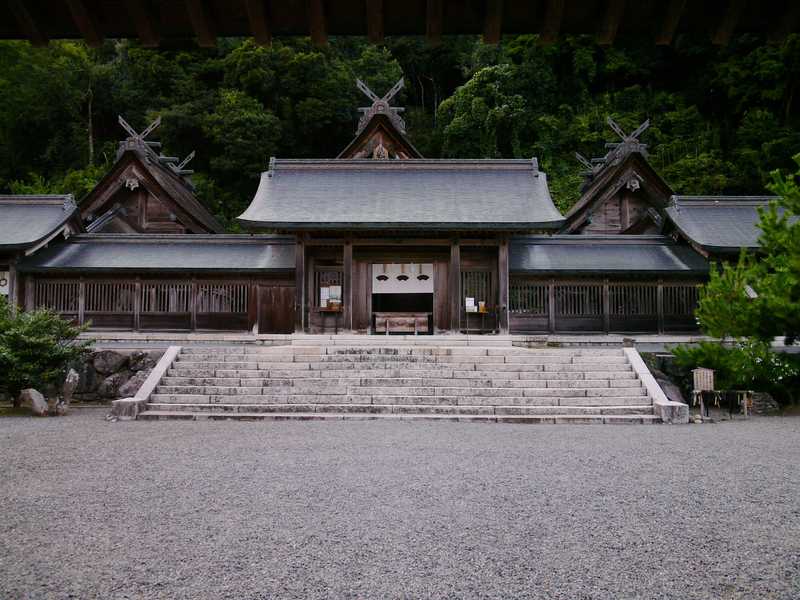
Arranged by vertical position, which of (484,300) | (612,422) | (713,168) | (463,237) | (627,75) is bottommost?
(612,422)

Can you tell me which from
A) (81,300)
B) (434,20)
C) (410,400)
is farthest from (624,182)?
(434,20)

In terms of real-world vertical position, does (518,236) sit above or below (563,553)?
above

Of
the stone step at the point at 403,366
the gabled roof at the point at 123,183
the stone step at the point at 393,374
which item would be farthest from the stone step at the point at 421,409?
the gabled roof at the point at 123,183

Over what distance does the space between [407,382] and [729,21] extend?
28.2 feet

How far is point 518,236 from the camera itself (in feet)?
57.6

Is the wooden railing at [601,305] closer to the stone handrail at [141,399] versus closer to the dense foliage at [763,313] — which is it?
the dense foliage at [763,313]

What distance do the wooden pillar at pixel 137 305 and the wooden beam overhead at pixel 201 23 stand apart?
1358cm

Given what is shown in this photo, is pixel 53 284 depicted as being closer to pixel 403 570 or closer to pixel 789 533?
pixel 403 570

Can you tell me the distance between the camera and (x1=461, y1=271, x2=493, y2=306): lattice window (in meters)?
16.4

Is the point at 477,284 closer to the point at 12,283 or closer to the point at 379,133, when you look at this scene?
the point at 379,133

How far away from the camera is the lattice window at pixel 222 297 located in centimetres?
1644

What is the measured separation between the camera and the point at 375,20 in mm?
3680

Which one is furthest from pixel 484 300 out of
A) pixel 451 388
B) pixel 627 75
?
pixel 627 75

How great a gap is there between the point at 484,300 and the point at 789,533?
1237cm
